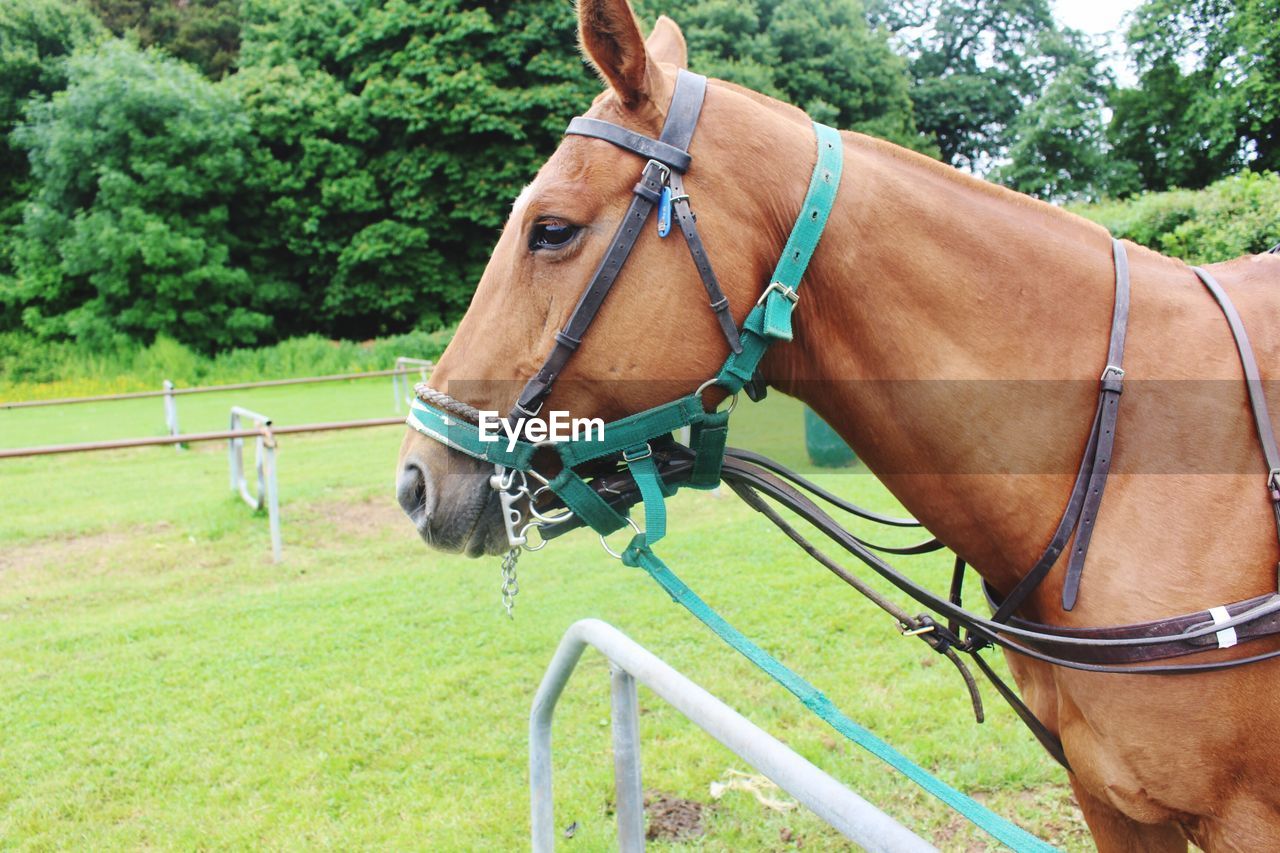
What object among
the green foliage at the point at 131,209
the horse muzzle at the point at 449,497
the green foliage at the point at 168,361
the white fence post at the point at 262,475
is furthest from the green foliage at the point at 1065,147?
the horse muzzle at the point at 449,497

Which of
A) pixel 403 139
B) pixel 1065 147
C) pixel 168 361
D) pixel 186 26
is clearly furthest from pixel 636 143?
pixel 186 26

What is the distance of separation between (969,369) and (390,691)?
435cm

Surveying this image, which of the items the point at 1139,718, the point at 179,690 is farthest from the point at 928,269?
the point at 179,690

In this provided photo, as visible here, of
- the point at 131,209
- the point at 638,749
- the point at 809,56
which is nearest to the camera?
the point at 638,749

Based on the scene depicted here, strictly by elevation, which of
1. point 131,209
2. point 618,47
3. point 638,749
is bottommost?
point 638,749

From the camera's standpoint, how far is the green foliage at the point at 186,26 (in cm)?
3672

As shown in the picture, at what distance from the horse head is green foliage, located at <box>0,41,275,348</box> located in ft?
94.9

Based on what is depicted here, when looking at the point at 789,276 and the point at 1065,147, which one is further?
the point at 1065,147

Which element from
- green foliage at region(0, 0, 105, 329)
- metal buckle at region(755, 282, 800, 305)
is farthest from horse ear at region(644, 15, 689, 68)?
green foliage at region(0, 0, 105, 329)

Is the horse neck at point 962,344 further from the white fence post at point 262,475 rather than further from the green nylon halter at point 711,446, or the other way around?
the white fence post at point 262,475

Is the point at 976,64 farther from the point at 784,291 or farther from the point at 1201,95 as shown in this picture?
the point at 784,291

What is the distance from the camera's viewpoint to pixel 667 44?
2225 millimetres

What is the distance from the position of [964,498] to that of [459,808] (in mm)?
3036

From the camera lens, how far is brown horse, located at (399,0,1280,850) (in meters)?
1.62
